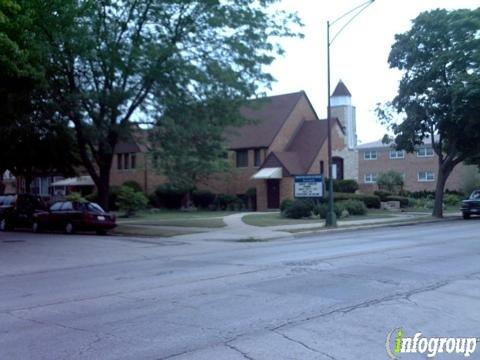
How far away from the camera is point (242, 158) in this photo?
47844mm

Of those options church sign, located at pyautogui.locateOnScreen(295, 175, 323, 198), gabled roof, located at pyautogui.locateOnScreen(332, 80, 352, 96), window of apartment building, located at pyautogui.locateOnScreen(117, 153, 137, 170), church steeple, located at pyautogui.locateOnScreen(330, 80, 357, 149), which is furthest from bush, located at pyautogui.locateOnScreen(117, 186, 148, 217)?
gabled roof, located at pyautogui.locateOnScreen(332, 80, 352, 96)

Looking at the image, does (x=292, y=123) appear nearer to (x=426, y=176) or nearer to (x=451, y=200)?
(x=451, y=200)

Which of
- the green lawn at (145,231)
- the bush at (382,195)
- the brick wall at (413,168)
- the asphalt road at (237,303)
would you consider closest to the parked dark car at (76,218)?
the green lawn at (145,231)

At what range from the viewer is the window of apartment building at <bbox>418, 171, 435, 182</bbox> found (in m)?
64.6

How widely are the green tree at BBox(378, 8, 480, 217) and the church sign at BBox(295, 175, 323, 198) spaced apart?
28.0ft

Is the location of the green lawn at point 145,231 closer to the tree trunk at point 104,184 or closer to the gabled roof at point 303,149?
Answer: the tree trunk at point 104,184

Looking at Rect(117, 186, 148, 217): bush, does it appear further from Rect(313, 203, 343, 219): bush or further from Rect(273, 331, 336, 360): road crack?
Rect(273, 331, 336, 360): road crack

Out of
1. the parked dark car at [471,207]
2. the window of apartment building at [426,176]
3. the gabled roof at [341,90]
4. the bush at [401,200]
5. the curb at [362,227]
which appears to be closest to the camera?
the curb at [362,227]

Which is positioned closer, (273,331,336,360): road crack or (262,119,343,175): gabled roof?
(273,331,336,360): road crack

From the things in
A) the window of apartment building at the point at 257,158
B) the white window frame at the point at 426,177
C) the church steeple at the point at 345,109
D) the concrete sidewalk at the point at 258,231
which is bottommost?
the concrete sidewalk at the point at 258,231

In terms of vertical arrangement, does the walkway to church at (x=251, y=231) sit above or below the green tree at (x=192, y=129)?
below

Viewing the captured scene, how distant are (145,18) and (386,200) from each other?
2713 cm

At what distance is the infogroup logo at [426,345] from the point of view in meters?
6.05

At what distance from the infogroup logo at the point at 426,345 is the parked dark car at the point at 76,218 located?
19.7 meters
